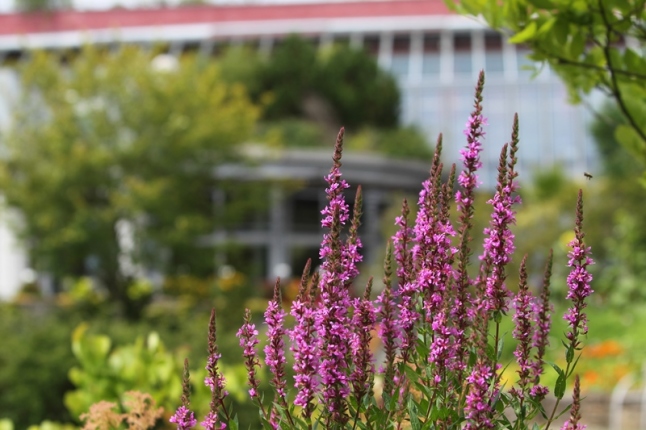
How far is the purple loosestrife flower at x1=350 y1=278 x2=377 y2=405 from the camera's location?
2.27m

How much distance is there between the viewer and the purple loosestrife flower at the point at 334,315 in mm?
2180

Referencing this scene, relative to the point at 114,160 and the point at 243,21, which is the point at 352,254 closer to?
the point at 114,160

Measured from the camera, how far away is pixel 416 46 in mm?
39594

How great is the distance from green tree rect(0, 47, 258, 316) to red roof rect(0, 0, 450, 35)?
70.6ft

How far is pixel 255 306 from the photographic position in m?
19.2

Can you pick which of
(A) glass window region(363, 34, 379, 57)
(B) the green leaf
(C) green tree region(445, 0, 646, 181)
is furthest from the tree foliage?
(B) the green leaf

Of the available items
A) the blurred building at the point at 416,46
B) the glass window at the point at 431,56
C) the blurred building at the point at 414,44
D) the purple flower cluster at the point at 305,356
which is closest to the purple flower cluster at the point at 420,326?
the purple flower cluster at the point at 305,356

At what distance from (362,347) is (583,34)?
5.72ft

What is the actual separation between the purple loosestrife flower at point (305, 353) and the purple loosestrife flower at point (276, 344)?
3 centimetres

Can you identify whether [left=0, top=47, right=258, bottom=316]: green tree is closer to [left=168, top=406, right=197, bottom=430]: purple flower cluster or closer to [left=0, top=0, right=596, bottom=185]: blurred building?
[left=168, top=406, right=197, bottom=430]: purple flower cluster

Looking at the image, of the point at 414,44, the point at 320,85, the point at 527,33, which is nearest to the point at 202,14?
the point at 320,85

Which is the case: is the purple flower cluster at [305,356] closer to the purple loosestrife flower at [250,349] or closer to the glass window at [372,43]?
the purple loosestrife flower at [250,349]

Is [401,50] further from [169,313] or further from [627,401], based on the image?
[627,401]

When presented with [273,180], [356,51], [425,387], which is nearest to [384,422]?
[425,387]
